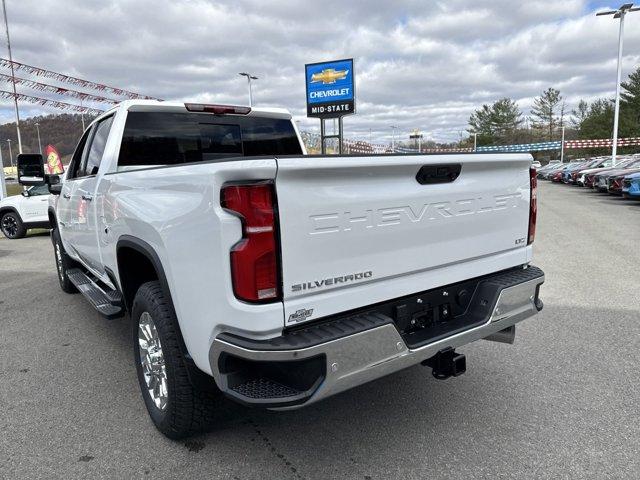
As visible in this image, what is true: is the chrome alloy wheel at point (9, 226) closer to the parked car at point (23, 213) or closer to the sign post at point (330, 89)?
the parked car at point (23, 213)

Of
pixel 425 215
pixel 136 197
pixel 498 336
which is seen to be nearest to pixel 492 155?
pixel 425 215

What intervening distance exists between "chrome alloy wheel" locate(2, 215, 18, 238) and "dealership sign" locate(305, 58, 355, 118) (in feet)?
41.7

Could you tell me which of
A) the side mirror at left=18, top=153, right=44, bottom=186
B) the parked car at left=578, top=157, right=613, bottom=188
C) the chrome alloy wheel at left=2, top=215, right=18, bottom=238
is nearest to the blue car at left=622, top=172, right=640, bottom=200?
the parked car at left=578, top=157, right=613, bottom=188

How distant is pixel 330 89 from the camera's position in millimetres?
21609

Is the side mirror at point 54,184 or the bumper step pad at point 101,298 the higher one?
the side mirror at point 54,184

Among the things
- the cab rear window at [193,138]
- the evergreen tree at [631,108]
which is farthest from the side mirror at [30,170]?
the evergreen tree at [631,108]

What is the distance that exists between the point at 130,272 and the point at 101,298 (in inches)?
35.2

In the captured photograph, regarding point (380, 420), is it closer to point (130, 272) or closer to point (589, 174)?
point (130, 272)

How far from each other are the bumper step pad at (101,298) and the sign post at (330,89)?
17.2 meters

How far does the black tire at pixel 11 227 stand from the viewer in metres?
12.8

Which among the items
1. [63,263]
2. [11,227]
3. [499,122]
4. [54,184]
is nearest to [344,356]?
[54,184]

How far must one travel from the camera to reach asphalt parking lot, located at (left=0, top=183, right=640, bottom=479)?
2.64 meters

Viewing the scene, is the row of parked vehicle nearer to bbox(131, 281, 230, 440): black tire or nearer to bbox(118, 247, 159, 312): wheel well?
bbox(118, 247, 159, 312): wheel well

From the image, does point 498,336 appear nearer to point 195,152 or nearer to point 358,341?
point 358,341
